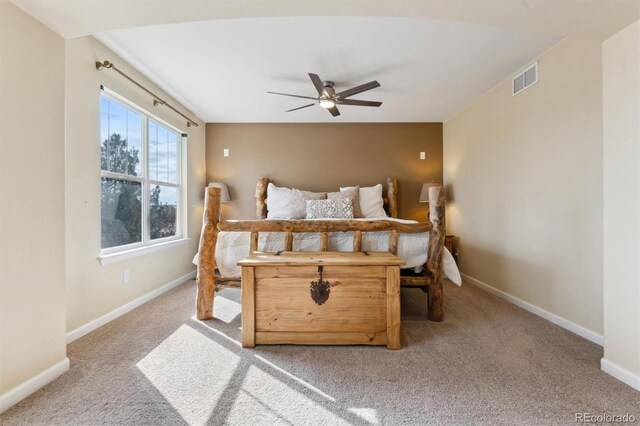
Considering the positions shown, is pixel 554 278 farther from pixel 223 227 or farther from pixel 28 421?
Result: pixel 28 421

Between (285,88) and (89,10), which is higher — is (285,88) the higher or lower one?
the higher one

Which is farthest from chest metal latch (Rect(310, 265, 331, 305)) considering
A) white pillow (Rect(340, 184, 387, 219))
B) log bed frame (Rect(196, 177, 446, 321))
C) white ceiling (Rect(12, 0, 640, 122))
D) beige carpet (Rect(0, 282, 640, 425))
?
white pillow (Rect(340, 184, 387, 219))

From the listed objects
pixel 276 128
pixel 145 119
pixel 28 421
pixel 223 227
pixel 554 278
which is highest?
pixel 276 128

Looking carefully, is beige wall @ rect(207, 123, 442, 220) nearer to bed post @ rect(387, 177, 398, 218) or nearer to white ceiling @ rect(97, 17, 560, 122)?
bed post @ rect(387, 177, 398, 218)

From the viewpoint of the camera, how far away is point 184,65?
2.54 meters

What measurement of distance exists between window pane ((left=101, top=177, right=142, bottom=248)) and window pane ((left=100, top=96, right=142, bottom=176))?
143mm

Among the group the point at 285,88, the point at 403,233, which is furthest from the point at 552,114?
the point at 285,88

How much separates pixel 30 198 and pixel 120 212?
1.29 meters

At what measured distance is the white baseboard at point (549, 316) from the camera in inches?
76.5

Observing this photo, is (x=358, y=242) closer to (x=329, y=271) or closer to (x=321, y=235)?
(x=321, y=235)

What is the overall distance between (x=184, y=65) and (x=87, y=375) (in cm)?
246

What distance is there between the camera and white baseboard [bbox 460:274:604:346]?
194cm

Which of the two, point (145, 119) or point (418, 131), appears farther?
point (418, 131)

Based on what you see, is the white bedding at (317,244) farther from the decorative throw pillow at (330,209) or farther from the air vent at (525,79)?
the air vent at (525,79)
